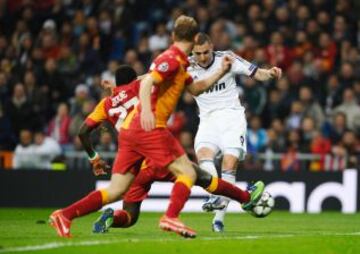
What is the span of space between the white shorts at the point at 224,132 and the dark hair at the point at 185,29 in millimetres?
3167

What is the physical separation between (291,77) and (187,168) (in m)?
11.8

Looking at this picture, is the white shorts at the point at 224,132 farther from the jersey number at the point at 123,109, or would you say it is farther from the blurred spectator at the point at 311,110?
the blurred spectator at the point at 311,110

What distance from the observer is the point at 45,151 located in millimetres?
20922

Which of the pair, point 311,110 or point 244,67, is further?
point 311,110

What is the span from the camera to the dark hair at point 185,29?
10.7 meters

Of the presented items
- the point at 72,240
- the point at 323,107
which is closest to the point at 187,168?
the point at 72,240

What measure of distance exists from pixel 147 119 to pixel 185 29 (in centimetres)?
101

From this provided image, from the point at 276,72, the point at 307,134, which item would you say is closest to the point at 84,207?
the point at 276,72

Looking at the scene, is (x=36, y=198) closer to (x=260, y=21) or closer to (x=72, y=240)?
(x=260, y=21)

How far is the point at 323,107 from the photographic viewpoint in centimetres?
2230

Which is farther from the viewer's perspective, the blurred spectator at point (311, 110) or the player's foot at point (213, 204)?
the blurred spectator at point (311, 110)

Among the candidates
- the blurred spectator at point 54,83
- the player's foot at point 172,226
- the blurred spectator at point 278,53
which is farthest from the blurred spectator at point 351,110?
the player's foot at point 172,226

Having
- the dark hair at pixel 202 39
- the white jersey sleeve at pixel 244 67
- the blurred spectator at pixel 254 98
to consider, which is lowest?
the blurred spectator at pixel 254 98

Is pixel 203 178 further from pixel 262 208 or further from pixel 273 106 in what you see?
pixel 273 106
